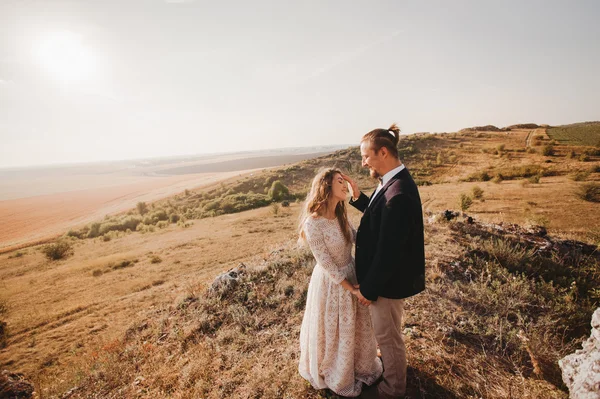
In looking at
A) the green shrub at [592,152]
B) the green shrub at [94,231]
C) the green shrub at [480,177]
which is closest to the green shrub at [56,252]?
the green shrub at [94,231]

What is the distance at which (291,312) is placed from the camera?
489 centimetres

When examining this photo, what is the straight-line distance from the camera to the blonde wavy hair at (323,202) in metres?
2.40

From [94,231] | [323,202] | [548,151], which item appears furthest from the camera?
[548,151]

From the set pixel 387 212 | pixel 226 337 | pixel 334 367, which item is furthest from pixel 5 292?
pixel 387 212

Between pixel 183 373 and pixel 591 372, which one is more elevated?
pixel 591 372

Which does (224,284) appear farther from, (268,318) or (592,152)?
(592,152)

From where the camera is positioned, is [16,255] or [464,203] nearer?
[464,203]

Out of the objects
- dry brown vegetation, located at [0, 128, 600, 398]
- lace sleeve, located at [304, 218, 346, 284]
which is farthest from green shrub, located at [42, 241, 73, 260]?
lace sleeve, located at [304, 218, 346, 284]

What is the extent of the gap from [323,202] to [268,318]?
3340mm

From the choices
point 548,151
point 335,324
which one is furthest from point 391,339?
point 548,151

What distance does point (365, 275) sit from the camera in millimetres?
2289

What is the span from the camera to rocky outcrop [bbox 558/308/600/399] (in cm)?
191

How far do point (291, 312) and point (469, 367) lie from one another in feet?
9.37

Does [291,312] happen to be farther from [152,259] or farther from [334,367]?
[152,259]
